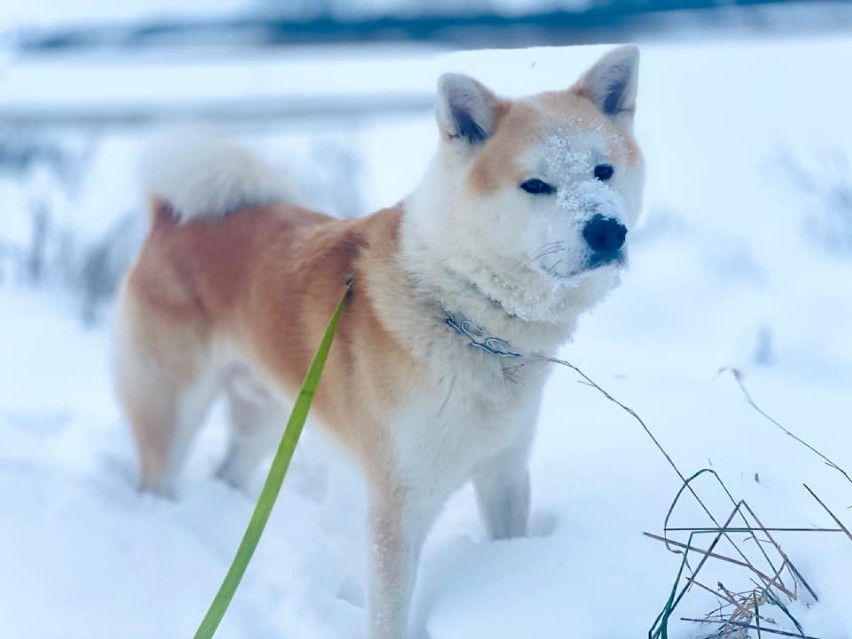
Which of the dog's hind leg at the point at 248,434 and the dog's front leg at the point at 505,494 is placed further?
the dog's hind leg at the point at 248,434

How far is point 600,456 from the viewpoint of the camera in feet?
8.46

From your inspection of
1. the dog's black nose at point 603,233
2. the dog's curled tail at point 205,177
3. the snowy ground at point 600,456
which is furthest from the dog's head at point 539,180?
the dog's curled tail at point 205,177

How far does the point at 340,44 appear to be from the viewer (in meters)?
1.26

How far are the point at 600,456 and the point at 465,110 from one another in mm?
1218

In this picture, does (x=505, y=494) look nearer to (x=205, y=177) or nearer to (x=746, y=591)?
(x=746, y=591)

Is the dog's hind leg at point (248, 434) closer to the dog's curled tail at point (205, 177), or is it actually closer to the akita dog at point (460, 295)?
the akita dog at point (460, 295)

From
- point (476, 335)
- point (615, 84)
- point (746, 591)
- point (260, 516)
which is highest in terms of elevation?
point (615, 84)

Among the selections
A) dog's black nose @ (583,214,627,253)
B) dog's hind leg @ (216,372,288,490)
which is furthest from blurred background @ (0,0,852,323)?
dog's hind leg @ (216,372,288,490)

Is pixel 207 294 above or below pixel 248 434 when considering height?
above

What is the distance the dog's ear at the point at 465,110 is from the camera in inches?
78.8

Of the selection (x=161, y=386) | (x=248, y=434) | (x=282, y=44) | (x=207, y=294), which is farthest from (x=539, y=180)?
(x=248, y=434)

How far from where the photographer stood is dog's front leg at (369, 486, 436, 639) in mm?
1990

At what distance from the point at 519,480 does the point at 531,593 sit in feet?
1.66

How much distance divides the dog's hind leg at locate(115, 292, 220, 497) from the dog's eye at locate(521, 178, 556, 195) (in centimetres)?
138
